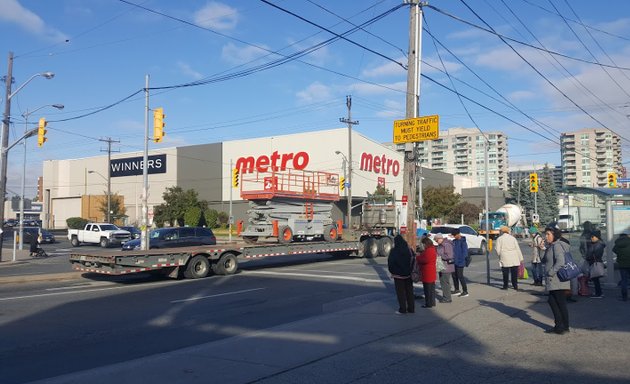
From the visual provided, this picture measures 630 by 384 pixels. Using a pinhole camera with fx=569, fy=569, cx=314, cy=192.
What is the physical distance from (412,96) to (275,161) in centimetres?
4605

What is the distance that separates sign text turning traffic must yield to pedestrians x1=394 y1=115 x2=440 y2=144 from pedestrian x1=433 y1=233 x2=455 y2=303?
9.77ft

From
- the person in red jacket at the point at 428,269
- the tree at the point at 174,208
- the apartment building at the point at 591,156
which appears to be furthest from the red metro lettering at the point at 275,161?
the apartment building at the point at 591,156

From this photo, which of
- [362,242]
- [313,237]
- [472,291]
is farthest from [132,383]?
[362,242]

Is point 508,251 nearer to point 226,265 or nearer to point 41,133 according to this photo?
point 226,265

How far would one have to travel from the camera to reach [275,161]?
61.7 meters

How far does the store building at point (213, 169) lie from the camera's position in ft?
193

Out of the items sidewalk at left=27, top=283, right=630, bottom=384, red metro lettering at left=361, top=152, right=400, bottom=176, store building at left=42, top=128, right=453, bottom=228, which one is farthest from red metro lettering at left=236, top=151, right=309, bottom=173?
sidewalk at left=27, top=283, right=630, bottom=384

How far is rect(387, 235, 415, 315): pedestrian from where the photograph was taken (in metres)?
11.4

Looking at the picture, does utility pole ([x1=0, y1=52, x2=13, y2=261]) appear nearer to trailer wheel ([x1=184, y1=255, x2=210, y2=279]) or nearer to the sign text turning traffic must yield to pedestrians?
trailer wheel ([x1=184, y1=255, x2=210, y2=279])

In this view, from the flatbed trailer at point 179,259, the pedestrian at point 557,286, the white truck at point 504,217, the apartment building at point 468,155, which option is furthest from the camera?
the apartment building at point 468,155

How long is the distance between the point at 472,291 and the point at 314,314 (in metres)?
4.89

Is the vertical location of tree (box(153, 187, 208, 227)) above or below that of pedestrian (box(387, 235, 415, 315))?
above

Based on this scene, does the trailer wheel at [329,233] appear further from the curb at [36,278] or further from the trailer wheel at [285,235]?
the curb at [36,278]

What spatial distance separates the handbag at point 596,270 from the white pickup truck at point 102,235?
36.0 meters
